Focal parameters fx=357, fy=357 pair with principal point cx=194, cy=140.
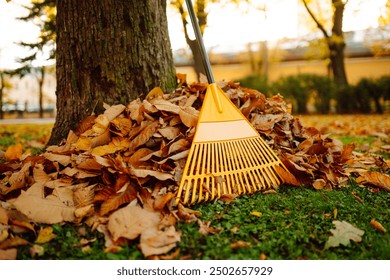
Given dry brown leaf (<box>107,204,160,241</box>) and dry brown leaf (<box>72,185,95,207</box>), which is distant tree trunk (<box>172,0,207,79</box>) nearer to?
dry brown leaf (<box>72,185,95,207</box>)

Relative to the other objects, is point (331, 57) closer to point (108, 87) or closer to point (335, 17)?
point (335, 17)

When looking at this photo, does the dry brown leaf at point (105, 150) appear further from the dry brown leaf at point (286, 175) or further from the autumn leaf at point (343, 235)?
the autumn leaf at point (343, 235)

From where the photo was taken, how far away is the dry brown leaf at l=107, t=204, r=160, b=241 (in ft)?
4.96

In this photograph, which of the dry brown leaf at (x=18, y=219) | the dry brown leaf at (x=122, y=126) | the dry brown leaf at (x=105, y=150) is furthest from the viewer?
the dry brown leaf at (x=122, y=126)

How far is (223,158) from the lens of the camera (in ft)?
6.67

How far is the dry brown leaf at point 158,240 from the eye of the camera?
1441 millimetres

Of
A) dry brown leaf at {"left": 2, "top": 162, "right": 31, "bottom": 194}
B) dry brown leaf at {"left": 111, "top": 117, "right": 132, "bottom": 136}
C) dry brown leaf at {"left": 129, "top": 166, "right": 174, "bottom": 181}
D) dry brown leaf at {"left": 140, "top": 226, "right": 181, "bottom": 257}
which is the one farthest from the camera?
dry brown leaf at {"left": 111, "top": 117, "right": 132, "bottom": 136}

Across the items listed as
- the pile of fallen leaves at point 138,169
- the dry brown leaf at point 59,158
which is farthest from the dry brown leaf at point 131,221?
the dry brown leaf at point 59,158

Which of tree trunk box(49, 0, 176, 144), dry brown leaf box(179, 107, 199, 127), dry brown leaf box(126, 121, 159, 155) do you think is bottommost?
dry brown leaf box(126, 121, 159, 155)

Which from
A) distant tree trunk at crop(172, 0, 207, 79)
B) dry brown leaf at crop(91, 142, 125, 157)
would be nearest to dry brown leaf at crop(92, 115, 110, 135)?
dry brown leaf at crop(91, 142, 125, 157)

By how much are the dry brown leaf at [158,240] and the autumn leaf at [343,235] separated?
0.65 meters

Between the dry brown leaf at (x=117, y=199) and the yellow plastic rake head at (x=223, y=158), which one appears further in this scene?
the yellow plastic rake head at (x=223, y=158)

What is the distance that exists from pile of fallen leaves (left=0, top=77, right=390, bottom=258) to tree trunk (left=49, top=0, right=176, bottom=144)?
173 millimetres

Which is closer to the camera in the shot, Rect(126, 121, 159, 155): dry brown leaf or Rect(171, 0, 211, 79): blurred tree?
Rect(126, 121, 159, 155): dry brown leaf
